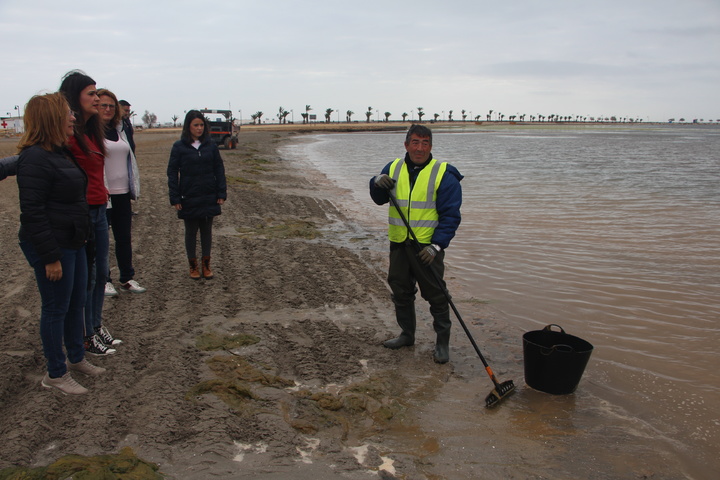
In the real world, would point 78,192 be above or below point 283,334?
above

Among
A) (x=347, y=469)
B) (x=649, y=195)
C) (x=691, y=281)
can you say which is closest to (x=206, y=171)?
(x=347, y=469)

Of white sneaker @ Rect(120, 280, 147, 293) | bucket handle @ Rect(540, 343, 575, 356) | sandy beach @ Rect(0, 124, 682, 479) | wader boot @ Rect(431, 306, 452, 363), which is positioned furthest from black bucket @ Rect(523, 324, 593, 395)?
white sneaker @ Rect(120, 280, 147, 293)

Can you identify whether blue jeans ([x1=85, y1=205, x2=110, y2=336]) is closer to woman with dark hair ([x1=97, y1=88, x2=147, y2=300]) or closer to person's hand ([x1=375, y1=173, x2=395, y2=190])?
woman with dark hair ([x1=97, y1=88, x2=147, y2=300])

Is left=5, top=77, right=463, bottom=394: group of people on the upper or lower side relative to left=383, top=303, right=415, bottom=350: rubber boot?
upper

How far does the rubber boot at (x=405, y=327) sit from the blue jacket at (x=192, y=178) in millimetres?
2541

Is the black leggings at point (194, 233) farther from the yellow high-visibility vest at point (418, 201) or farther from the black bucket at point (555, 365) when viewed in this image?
the black bucket at point (555, 365)

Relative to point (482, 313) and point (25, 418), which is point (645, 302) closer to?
point (482, 313)

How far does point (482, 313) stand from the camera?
5.26 meters

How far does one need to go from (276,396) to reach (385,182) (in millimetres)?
1747

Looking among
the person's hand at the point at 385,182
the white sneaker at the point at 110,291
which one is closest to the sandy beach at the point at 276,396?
the white sneaker at the point at 110,291

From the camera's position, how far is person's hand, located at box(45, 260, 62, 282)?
2998 mm

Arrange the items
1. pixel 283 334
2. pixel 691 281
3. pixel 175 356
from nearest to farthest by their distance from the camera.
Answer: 1. pixel 175 356
2. pixel 283 334
3. pixel 691 281

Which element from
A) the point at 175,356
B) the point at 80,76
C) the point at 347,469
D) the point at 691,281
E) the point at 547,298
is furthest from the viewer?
the point at 691,281

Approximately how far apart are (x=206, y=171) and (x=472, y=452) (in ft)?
13.1
